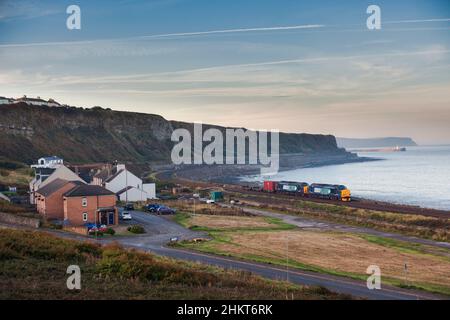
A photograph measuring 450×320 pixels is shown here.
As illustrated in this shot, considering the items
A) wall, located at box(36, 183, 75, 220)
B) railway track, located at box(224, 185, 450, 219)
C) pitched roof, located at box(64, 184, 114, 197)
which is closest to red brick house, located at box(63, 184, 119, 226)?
pitched roof, located at box(64, 184, 114, 197)

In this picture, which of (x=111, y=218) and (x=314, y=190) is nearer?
(x=111, y=218)

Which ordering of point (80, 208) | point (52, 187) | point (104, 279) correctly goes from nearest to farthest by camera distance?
point (104, 279)
point (80, 208)
point (52, 187)

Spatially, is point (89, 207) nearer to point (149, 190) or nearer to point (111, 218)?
point (111, 218)

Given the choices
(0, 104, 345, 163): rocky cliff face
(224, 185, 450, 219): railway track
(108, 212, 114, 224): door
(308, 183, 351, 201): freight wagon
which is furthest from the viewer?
(0, 104, 345, 163): rocky cliff face

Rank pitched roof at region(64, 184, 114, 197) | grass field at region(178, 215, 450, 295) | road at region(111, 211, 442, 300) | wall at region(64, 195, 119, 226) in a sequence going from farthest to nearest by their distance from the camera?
pitched roof at region(64, 184, 114, 197)
wall at region(64, 195, 119, 226)
grass field at region(178, 215, 450, 295)
road at region(111, 211, 442, 300)

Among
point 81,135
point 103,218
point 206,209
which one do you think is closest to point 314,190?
point 206,209

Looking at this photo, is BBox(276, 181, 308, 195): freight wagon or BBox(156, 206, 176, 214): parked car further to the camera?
BBox(276, 181, 308, 195): freight wagon

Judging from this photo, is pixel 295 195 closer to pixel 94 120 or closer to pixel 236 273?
pixel 236 273

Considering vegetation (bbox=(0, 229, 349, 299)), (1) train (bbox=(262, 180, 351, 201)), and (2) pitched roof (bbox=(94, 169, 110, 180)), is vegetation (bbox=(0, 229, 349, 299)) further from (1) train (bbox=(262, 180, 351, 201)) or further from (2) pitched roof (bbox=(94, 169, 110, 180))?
(1) train (bbox=(262, 180, 351, 201))
